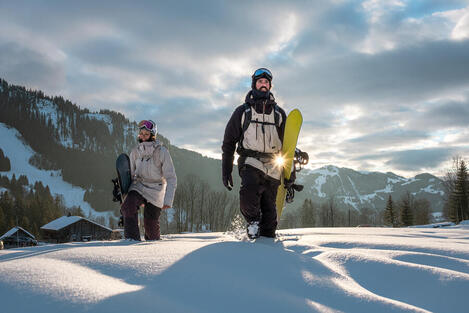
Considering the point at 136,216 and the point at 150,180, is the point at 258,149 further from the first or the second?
the point at 136,216

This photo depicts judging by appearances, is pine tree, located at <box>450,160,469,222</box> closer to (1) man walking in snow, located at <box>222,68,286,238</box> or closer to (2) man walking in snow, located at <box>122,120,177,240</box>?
(1) man walking in snow, located at <box>222,68,286,238</box>

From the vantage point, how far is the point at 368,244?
3.57 meters

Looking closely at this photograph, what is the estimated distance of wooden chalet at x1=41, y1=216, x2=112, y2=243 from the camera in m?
42.3

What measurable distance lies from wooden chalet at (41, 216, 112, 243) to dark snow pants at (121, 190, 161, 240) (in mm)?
43687

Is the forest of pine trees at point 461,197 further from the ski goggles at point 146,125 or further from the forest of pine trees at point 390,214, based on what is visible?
the ski goggles at point 146,125

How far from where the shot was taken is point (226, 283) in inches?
69.4

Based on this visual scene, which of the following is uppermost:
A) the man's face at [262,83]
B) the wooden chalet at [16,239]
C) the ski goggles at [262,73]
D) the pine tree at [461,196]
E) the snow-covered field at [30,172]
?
the snow-covered field at [30,172]

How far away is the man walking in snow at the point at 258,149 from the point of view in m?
4.45

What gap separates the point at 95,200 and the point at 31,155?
63454 mm

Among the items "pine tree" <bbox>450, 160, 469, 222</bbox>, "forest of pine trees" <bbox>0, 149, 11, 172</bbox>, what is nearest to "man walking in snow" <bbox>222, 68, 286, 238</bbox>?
"pine tree" <bbox>450, 160, 469, 222</bbox>

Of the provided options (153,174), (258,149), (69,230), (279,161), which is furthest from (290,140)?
(69,230)

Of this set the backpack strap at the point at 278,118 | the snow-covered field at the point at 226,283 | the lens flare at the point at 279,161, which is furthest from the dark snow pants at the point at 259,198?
the snow-covered field at the point at 226,283

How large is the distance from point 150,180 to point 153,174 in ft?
0.40

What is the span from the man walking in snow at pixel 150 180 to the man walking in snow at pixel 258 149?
1369mm
